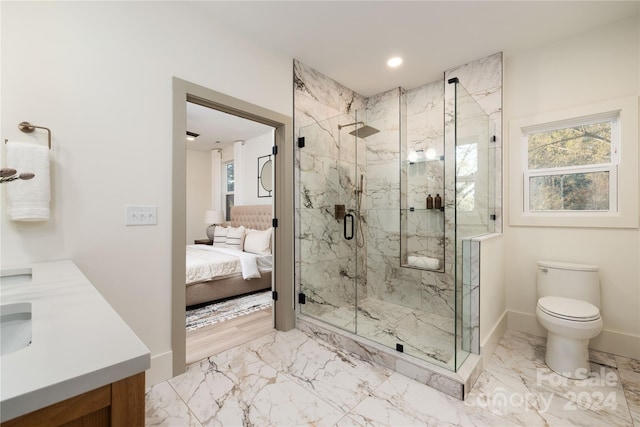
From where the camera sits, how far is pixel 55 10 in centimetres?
154

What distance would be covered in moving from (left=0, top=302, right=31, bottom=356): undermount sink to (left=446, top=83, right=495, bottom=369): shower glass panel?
2200 millimetres

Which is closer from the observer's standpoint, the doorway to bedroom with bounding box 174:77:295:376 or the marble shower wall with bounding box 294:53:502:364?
the doorway to bedroom with bounding box 174:77:295:376

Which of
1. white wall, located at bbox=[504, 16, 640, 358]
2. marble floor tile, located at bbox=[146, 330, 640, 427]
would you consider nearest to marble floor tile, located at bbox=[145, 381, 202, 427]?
marble floor tile, located at bbox=[146, 330, 640, 427]

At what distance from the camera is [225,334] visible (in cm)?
265

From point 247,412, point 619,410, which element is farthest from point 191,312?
point 619,410

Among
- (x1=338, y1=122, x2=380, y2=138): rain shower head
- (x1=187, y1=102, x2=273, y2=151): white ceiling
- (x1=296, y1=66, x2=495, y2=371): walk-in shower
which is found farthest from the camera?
(x1=187, y1=102, x2=273, y2=151): white ceiling

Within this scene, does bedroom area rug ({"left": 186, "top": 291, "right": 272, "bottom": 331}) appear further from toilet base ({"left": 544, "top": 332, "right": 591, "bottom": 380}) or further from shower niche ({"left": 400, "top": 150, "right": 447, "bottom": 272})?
toilet base ({"left": 544, "top": 332, "right": 591, "bottom": 380})

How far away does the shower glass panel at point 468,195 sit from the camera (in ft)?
6.78

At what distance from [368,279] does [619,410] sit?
2.14 m

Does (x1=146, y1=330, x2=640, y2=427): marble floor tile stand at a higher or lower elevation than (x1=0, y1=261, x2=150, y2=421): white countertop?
lower

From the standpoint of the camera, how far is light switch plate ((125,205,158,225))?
179 cm

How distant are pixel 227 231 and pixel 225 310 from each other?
6.49 ft

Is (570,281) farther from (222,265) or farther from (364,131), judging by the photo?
(222,265)

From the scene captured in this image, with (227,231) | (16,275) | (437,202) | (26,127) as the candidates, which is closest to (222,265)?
(227,231)
